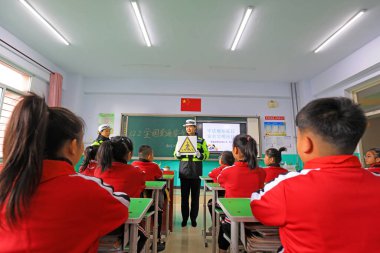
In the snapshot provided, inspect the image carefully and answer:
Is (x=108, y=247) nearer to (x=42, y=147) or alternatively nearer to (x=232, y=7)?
(x=42, y=147)

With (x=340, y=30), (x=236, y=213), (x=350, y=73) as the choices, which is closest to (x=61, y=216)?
(x=236, y=213)

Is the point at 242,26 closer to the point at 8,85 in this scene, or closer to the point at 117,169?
the point at 117,169

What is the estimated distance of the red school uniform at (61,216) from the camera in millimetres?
610

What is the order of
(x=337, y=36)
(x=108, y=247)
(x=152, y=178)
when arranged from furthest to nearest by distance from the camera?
(x=337, y=36)
(x=152, y=178)
(x=108, y=247)

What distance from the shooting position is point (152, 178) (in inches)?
97.7

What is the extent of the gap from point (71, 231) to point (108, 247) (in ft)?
1.35

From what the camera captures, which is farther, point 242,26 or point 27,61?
point 27,61

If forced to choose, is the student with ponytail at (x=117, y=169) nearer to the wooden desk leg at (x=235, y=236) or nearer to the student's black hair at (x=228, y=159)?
the wooden desk leg at (x=235, y=236)

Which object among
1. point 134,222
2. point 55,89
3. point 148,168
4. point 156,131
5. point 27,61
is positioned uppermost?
point 27,61

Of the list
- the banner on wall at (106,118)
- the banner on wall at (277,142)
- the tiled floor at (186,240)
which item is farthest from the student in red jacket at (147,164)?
the banner on wall at (277,142)

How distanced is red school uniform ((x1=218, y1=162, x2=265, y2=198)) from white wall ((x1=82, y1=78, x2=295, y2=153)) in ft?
11.7

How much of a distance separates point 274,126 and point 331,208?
4959 mm

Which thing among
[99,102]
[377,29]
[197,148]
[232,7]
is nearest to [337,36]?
[377,29]

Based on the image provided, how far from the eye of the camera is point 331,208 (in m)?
0.65
